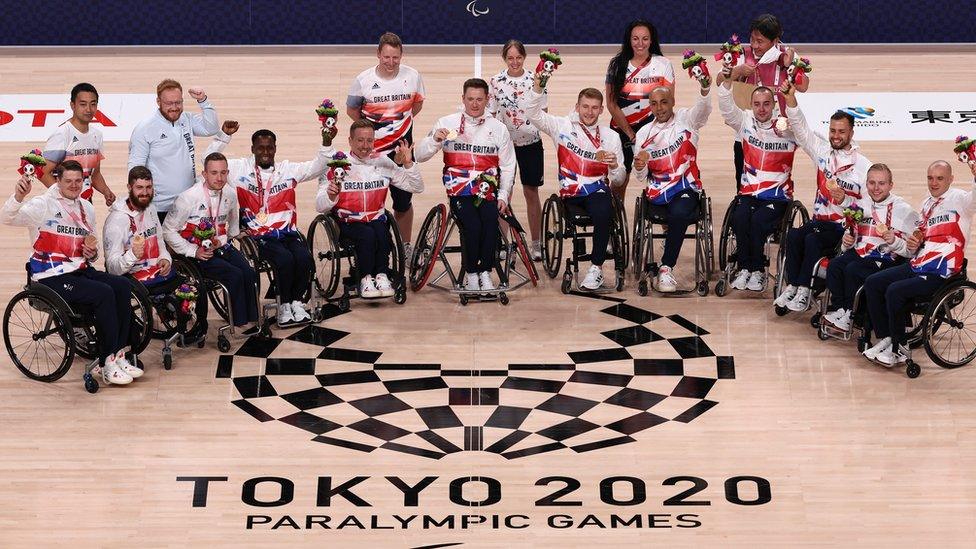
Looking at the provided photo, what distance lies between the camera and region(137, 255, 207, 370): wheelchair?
26.0 feet

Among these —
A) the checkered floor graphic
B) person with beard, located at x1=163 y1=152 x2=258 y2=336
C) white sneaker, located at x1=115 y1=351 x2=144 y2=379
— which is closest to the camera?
the checkered floor graphic

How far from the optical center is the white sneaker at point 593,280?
9.16 meters

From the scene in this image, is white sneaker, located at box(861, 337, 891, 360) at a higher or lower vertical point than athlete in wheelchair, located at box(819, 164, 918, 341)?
lower

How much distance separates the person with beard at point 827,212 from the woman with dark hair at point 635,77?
139 centimetres

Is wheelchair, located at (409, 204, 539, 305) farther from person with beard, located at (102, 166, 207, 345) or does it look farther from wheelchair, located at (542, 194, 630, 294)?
person with beard, located at (102, 166, 207, 345)

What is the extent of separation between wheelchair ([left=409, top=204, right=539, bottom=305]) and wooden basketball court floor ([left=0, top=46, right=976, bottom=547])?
0.12m

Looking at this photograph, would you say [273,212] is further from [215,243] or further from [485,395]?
[485,395]

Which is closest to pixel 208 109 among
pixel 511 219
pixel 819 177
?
pixel 511 219

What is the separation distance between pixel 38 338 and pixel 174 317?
32.6 inches

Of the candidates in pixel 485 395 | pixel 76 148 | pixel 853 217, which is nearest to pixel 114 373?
pixel 76 148

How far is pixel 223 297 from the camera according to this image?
8562 mm

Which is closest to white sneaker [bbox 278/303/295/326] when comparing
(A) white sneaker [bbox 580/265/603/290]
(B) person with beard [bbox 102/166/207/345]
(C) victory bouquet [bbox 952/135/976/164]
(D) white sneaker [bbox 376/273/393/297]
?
(D) white sneaker [bbox 376/273/393/297]

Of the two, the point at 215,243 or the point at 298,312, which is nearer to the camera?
the point at 215,243

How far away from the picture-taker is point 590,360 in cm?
816
